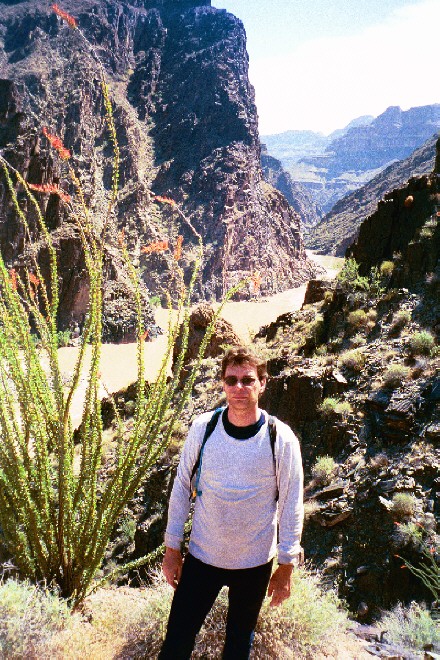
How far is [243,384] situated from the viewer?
211 centimetres

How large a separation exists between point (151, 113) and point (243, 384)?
62532 mm

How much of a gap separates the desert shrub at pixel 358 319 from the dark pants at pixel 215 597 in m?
6.29

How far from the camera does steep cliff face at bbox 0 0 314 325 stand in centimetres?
4303

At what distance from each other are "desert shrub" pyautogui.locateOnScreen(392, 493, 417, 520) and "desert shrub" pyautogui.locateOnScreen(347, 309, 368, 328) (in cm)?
Answer: 389

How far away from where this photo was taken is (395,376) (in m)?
5.78

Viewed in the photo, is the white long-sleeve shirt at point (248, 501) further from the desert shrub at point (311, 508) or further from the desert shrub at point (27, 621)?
the desert shrub at point (311, 508)

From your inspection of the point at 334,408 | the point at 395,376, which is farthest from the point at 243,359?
the point at 395,376

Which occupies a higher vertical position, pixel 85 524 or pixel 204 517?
pixel 204 517

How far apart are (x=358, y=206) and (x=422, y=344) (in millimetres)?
91761

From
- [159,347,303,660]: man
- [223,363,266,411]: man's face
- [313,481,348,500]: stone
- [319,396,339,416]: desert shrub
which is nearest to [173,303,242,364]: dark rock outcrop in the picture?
[319,396,339,416]: desert shrub

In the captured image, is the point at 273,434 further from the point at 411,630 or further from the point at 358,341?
the point at 358,341

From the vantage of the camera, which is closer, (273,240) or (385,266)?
(385,266)

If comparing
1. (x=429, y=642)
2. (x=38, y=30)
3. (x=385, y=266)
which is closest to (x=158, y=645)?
(x=429, y=642)

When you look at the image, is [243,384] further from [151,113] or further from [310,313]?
[151,113]
